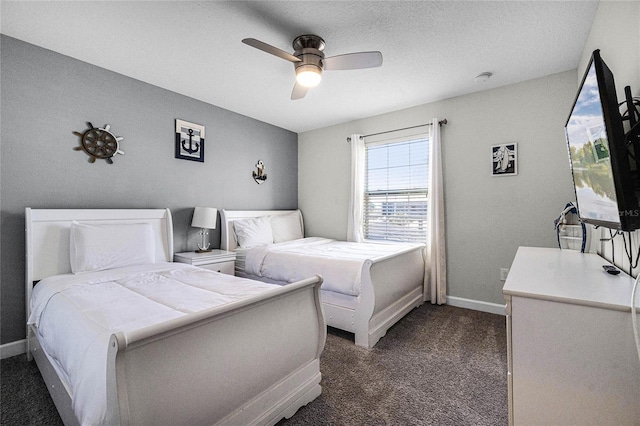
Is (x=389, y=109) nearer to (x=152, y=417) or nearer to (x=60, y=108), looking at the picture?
(x=60, y=108)

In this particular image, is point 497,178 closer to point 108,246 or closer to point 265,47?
point 265,47

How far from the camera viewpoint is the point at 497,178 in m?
3.10

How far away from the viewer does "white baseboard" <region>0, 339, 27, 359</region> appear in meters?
2.16

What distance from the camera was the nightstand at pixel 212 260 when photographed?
292cm

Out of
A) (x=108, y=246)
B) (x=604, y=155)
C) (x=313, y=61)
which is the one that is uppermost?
(x=313, y=61)

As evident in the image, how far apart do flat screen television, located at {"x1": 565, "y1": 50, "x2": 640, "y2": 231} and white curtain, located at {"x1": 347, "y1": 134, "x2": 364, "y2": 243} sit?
269cm

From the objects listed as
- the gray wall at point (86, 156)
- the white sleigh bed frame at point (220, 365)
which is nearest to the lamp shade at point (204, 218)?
the gray wall at point (86, 156)

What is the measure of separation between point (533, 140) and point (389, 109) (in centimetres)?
170

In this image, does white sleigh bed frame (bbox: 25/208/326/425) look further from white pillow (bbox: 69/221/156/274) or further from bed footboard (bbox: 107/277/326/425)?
white pillow (bbox: 69/221/156/274)

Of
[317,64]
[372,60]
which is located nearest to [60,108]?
[317,64]

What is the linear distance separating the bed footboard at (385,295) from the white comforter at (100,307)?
0.92 metres

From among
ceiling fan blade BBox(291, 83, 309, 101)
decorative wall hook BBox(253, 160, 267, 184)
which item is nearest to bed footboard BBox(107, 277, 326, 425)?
ceiling fan blade BBox(291, 83, 309, 101)

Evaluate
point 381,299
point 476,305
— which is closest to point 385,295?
point 381,299

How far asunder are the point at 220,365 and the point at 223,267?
2063 mm
